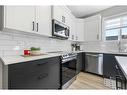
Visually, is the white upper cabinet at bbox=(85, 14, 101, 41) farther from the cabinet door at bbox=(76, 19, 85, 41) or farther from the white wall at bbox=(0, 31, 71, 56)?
the white wall at bbox=(0, 31, 71, 56)

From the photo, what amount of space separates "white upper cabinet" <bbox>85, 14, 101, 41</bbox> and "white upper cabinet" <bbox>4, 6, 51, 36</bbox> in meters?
2.24

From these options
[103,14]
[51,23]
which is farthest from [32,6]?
[103,14]

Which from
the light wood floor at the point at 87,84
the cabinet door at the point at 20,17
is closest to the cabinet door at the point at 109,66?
the light wood floor at the point at 87,84

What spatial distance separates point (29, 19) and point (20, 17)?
18cm

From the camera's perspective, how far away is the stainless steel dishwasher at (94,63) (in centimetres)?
326

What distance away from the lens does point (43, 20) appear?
1.95 meters

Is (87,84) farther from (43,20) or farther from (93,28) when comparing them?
(93,28)

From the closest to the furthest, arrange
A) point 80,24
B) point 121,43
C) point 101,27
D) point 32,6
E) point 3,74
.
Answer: point 3,74
point 32,6
point 121,43
point 101,27
point 80,24

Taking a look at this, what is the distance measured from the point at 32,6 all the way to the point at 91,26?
2.85 meters

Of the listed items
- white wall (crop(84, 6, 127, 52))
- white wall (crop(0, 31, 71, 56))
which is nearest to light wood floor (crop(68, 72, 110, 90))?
white wall (crop(0, 31, 71, 56))

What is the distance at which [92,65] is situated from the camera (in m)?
3.54

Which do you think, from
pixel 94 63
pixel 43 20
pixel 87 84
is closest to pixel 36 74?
pixel 43 20

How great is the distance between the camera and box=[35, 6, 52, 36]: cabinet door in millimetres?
1800
